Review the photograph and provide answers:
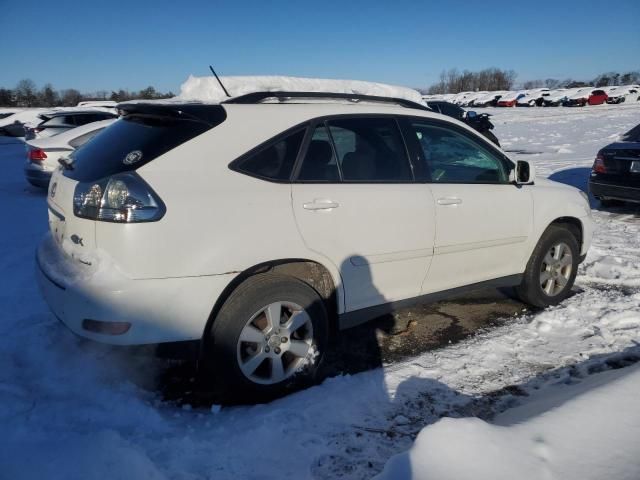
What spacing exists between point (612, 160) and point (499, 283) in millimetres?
5133

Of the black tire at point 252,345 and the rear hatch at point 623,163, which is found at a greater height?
the rear hatch at point 623,163

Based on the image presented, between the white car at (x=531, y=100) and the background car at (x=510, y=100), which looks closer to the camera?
the white car at (x=531, y=100)

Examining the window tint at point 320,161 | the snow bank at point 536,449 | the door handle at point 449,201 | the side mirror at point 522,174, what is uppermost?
the window tint at point 320,161

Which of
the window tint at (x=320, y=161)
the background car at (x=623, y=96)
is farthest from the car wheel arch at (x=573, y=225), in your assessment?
the background car at (x=623, y=96)

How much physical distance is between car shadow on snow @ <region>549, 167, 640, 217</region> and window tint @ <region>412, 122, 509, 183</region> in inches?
221

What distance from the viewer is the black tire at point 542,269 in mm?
4234

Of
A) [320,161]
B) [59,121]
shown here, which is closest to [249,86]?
[320,161]

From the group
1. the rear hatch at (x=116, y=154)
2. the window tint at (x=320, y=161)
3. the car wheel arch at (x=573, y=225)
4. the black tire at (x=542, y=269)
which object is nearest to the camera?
the rear hatch at (x=116, y=154)

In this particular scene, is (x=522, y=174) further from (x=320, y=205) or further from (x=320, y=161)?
(x=320, y=205)

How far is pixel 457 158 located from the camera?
394 cm

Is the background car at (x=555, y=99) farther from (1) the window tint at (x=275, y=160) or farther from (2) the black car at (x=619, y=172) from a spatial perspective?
(1) the window tint at (x=275, y=160)

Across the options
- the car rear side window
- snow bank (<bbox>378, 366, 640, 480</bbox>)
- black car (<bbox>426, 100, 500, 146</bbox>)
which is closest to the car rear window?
the car rear side window

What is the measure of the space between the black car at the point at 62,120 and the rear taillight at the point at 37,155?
12.2 feet

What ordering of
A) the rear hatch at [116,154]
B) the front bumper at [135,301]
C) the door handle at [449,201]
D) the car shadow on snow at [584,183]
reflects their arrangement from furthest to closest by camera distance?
1. the car shadow on snow at [584,183]
2. the door handle at [449,201]
3. the rear hatch at [116,154]
4. the front bumper at [135,301]
